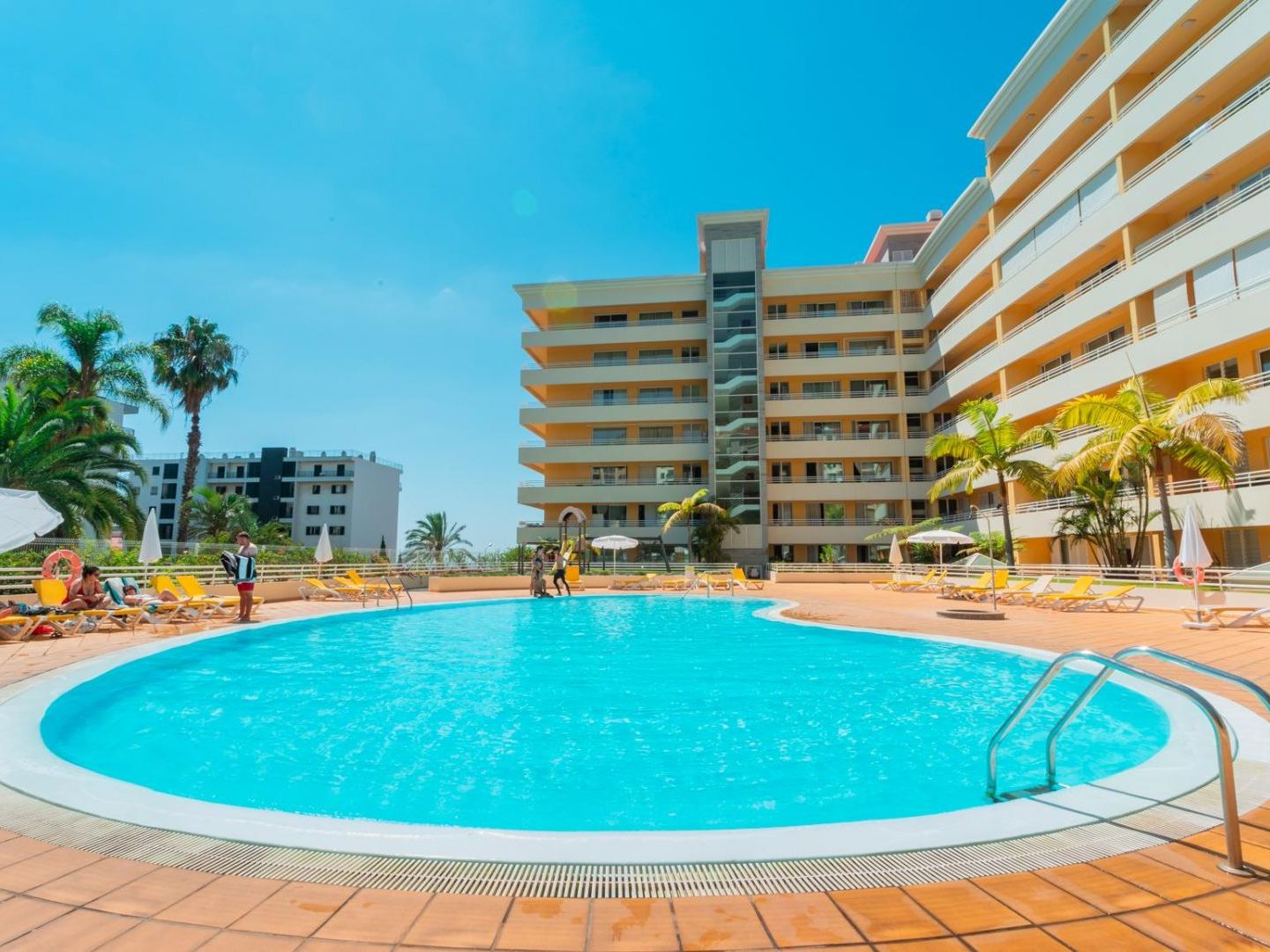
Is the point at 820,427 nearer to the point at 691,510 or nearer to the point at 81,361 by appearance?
the point at 691,510

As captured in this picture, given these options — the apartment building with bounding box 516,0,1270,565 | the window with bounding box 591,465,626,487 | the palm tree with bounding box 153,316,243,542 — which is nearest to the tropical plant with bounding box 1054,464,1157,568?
the apartment building with bounding box 516,0,1270,565

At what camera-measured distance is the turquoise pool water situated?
15.3 ft

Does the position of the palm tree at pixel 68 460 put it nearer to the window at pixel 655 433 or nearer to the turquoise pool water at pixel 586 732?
the turquoise pool water at pixel 586 732

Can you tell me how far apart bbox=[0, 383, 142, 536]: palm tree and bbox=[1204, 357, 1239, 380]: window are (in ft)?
116

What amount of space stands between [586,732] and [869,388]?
125ft

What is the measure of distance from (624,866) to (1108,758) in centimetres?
496

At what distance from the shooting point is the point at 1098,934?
208 cm

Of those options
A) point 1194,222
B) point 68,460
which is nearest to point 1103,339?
point 1194,222

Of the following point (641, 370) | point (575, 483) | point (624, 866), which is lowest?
point (624, 866)

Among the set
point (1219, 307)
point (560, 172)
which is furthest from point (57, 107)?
point (1219, 307)

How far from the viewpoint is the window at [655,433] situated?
42.0 meters

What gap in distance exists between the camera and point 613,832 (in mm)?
3221

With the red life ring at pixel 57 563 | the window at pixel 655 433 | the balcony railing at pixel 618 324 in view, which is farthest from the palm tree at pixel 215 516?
the red life ring at pixel 57 563

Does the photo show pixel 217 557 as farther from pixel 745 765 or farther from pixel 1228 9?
pixel 1228 9
